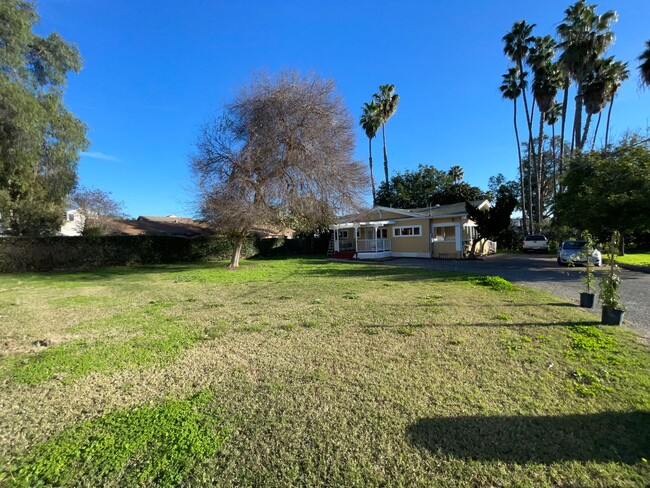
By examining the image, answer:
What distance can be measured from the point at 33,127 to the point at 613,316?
2081cm

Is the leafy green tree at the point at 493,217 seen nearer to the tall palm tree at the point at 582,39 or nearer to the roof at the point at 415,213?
the roof at the point at 415,213

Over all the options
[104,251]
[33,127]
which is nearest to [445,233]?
[104,251]

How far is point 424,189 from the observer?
34.8 meters

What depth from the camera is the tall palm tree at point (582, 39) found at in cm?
2084

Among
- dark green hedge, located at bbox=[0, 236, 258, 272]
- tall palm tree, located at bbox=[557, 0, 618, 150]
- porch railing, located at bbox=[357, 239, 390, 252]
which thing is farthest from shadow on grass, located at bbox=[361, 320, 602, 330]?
tall palm tree, located at bbox=[557, 0, 618, 150]

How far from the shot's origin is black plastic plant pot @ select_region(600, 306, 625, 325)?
547 cm

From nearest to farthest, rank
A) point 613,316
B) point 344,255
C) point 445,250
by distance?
point 613,316, point 445,250, point 344,255

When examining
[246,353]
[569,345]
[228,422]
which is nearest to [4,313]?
[246,353]

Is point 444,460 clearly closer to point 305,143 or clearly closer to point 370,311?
point 370,311

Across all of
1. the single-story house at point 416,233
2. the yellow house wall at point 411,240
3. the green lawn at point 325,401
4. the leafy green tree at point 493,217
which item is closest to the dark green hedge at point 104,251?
the single-story house at point 416,233

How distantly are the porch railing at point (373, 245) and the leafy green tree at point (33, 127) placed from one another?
18.2 m

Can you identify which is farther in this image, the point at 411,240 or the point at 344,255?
the point at 344,255

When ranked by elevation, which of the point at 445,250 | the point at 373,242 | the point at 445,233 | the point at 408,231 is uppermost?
the point at 408,231

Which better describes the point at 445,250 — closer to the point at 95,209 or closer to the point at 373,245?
the point at 373,245
